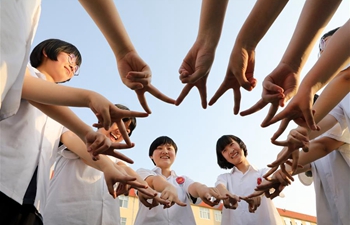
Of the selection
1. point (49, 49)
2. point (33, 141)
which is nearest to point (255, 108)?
point (33, 141)

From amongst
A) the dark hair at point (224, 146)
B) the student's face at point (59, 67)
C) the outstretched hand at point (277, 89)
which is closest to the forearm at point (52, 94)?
the student's face at point (59, 67)

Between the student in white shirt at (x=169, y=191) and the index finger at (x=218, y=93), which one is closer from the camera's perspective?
the index finger at (x=218, y=93)

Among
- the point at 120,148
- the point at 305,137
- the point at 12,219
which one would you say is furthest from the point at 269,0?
the point at 12,219

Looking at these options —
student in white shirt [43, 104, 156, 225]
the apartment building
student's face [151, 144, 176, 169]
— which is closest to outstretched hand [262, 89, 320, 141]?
student in white shirt [43, 104, 156, 225]

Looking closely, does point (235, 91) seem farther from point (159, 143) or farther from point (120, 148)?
point (159, 143)

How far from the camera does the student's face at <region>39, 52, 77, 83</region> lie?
206 cm

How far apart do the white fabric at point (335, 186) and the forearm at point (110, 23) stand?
162 cm

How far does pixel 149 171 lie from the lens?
2.97m

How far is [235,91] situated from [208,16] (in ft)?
1.35

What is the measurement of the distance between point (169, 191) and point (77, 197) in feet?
2.40

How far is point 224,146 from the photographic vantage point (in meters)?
3.22

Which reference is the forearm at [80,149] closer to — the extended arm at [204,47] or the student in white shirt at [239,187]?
the extended arm at [204,47]

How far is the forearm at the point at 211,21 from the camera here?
1.45 m

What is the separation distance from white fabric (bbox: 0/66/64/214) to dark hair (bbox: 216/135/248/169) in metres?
1.95
